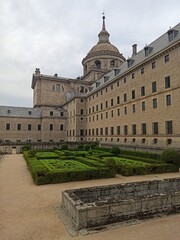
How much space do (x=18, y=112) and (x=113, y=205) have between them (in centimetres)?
4893

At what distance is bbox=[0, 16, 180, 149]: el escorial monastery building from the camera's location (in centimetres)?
2602

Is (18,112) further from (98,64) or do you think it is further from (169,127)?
(169,127)

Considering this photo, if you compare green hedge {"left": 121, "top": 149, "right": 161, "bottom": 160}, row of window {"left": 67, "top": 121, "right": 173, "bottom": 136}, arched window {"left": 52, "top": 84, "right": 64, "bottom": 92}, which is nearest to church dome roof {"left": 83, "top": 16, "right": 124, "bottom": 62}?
arched window {"left": 52, "top": 84, "right": 64, "bottom": 92}

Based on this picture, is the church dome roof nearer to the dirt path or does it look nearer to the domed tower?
the domed tower

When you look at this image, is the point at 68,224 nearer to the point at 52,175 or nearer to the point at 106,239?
the point at 106,239

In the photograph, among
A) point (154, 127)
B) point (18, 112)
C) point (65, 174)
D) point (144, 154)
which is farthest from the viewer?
point (18, 112)

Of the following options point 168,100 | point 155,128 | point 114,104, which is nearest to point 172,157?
point 168,100

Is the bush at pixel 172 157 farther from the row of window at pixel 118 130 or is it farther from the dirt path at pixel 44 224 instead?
the dirt path at pixel 44 224

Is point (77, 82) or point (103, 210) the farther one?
point (77, 82)

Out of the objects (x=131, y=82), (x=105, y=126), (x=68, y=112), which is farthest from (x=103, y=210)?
(x=68, y=112)

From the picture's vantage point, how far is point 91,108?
1912 inches

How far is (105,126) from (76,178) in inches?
1136

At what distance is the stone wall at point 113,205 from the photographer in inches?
249

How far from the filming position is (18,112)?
2028 inches
